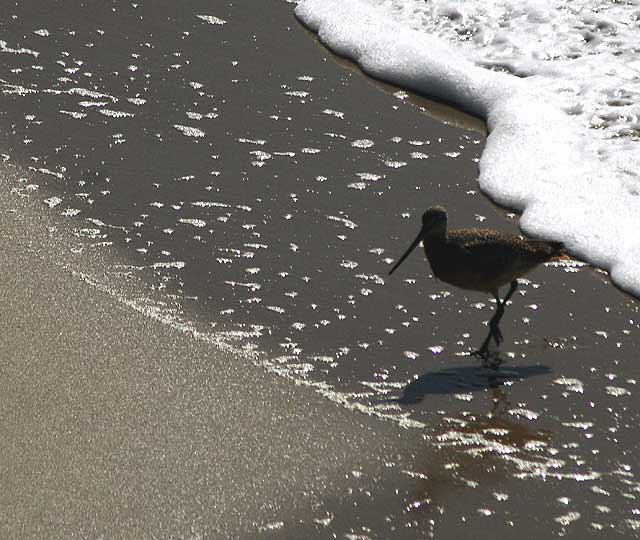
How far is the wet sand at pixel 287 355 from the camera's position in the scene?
160 inches

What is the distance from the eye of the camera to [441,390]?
478cm

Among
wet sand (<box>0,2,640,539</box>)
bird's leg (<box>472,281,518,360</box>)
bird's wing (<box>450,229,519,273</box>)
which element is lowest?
wet sand (<box>0,2,640,539</box>)

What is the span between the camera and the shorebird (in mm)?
5180

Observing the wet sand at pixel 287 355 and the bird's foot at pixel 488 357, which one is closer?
the wet sand at pixel 287 355

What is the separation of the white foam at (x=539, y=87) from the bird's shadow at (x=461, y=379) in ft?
3.03

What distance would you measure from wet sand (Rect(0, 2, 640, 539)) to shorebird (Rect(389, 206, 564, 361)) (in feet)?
0.57

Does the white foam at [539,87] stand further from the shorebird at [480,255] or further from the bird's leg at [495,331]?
the bird's leg at [495,331]

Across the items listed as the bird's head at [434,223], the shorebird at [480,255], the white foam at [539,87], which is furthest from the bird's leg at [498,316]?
the white foam at [539,87]

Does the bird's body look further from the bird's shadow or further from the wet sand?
the bird's shadow

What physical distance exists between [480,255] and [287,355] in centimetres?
94

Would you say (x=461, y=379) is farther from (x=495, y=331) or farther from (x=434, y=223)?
(x=434, y=223)

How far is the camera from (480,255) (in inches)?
204

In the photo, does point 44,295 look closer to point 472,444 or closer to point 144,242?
point 144,242

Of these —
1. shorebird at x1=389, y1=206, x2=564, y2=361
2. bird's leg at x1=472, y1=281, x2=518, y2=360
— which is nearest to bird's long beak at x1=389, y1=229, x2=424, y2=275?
shorebird at x1=389, y1=206, x2=564, y2=361
